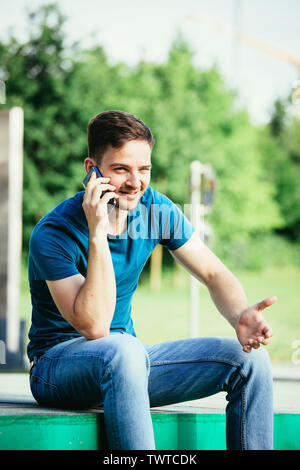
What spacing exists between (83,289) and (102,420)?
48 centimetres

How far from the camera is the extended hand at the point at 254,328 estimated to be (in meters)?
2.41

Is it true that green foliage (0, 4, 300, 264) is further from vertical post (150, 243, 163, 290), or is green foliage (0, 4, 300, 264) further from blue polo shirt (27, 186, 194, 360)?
blue polo shirt (27, 186, 194, 360)

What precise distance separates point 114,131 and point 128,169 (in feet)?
0.51

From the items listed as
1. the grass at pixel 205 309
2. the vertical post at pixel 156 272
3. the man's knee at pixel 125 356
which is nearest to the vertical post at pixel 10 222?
the grass at pixel 205 309

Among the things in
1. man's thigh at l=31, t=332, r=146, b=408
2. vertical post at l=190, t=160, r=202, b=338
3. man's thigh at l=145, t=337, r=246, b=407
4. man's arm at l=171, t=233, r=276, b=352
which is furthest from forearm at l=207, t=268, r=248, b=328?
vertical post at l=190, t=160, r=202, b=338

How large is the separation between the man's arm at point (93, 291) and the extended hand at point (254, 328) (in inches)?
20.3

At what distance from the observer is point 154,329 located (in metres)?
16.7

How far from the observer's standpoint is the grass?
626 inches

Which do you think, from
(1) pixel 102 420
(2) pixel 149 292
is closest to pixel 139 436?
(1) pixel 102 420

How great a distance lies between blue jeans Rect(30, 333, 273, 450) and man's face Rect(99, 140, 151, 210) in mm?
564

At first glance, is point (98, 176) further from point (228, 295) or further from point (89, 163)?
point (228, 295)

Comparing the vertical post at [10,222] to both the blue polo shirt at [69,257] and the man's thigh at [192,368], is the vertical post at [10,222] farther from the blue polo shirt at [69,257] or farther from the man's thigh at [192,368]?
the man's thigh at [192,368]

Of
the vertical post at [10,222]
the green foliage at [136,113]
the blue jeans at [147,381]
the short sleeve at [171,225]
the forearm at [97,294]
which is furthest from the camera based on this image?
the green foliage at [136,113]

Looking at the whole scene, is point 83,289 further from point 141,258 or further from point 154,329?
point 154,329
